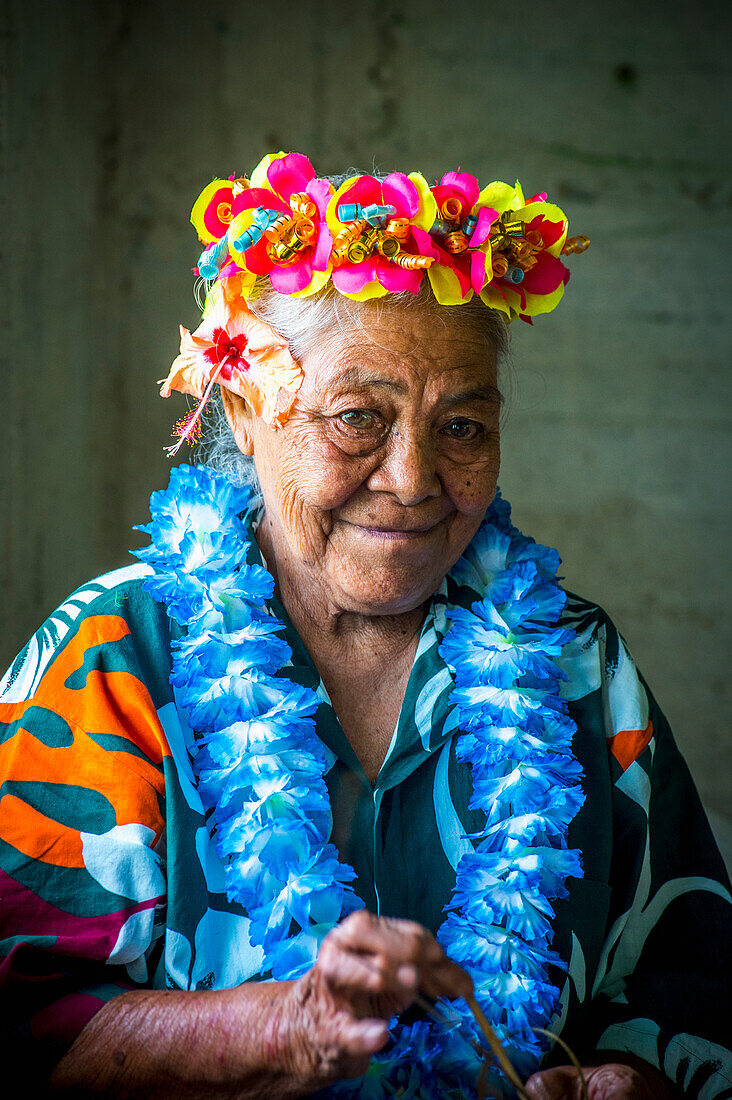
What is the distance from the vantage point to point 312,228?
4.74 feet

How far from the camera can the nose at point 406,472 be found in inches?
57.1

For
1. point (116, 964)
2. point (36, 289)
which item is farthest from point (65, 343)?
point (116, 964)

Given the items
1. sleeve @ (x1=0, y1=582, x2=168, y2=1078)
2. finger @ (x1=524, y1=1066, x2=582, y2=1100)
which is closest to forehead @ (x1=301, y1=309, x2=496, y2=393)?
sleeve @ (x1=0, y1=582, x2=168, y2=1078)

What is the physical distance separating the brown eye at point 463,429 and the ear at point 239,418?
327mm

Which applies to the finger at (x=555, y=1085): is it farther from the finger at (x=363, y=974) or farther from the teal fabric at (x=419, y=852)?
the finger at (x=363, y=974)

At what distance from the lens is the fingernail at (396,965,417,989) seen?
1.01 meters

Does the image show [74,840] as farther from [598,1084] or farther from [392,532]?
[598,1084]

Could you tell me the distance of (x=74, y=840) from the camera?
1304 millimetres

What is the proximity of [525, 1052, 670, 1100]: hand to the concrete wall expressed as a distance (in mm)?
2155

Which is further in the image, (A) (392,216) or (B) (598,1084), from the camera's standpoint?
(A) (392,216)

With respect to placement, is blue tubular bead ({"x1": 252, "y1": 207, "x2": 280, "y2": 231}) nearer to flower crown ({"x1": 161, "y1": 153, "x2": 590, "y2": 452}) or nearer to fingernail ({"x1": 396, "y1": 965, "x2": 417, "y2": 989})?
flower crown ({"x1": 161, "y1": 153, "x2": 590, "y2": 452})

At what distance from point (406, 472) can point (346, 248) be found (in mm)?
333

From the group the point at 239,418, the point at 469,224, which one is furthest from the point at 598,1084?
the point at 469,224

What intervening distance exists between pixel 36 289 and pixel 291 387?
1.66 m
